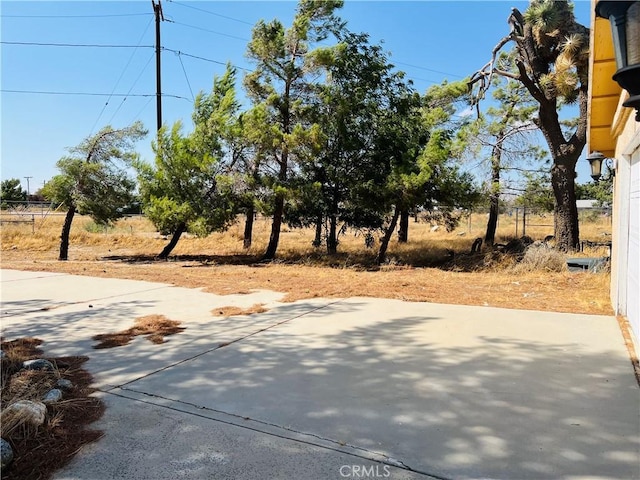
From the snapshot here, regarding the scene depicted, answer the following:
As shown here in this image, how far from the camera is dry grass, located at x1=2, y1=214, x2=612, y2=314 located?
26.5ft

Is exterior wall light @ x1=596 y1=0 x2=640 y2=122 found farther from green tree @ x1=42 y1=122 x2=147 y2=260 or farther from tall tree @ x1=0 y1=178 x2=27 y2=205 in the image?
tall tree @ x1=0 y1=178 x2=27 y2=205

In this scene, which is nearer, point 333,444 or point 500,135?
point 333,444

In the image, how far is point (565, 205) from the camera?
1295 cm

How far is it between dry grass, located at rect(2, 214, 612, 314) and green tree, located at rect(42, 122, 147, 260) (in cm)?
216

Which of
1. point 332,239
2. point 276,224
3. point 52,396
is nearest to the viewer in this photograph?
point 52,396

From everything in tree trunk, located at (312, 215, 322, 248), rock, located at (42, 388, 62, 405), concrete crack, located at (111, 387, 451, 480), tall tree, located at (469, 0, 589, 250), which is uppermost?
tall tree, located at (469, 0, 589, 250)

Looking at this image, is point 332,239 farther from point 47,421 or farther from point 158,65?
point 47,421

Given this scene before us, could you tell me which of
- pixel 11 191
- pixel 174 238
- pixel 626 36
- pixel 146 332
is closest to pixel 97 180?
pixel 174 238

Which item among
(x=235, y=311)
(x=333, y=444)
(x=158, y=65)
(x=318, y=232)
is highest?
(x=158, y=65)

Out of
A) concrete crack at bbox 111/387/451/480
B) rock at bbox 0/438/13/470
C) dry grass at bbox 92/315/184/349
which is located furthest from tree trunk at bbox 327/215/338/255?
rock at bbox 0/438/13/470

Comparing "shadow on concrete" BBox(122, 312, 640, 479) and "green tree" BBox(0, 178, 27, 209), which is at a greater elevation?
"green tree" BBox(0, 178, 27, 209)

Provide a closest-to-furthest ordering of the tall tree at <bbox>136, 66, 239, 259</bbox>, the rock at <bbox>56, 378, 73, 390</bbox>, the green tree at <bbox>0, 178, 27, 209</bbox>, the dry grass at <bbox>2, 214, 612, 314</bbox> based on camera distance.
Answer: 1. the rock at <bbox>56, 378, 73, 390</bbox>
2. the dry grass at <bbox>2, 214, 612, 314</bbox>
3. the tall tree at <bbox>136, 66, 239, 259</bbox>
4. the green tree at <bbox>0, 178, 27, 209</bbox>

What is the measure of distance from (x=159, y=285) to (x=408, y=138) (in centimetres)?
881

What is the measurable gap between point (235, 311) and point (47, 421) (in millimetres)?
3904
